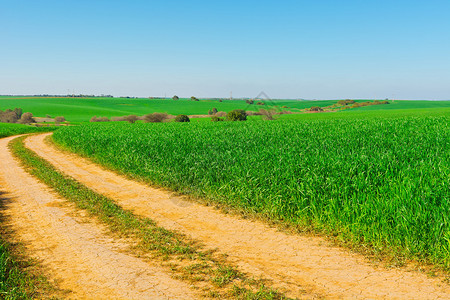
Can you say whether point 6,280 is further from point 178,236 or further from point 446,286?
point 446,286

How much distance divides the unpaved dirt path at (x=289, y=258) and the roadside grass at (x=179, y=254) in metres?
0.36

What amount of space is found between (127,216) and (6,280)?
3.95m

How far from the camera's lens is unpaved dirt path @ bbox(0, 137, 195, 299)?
5730mm

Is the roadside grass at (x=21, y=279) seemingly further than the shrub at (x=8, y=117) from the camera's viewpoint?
No

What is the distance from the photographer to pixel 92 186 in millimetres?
14023

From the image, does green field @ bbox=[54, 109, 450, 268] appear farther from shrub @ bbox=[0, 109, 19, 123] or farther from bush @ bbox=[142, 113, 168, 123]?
shrub @ bbox=[0, 109, 19, 123]

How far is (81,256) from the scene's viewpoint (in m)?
7.20

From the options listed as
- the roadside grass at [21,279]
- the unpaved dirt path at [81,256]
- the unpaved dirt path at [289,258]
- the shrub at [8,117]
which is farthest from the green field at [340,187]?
the shrub at [8,117]

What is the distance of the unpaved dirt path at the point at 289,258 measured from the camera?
18.3ft

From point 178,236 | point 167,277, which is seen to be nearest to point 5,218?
point 178,236

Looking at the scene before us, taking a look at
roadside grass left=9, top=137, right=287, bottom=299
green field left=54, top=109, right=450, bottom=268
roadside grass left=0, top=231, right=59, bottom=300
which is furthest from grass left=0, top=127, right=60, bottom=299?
green field left=54, top=109, right=450, bottom=268

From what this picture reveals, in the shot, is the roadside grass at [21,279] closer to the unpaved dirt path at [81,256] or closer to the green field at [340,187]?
the unpaved dirt path at [81,256]

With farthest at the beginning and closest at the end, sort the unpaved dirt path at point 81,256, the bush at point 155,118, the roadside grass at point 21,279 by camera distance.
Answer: the bush at point 155,118
the unpaved dirt path at point 81,256
the roadside grass at point 21,279

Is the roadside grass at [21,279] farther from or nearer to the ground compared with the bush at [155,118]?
nearer to the ground
